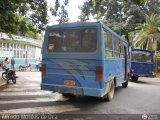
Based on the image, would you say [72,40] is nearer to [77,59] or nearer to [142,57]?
[77,59]

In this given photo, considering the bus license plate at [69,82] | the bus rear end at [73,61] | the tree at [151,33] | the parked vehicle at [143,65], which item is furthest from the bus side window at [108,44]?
the tree at [151,33]

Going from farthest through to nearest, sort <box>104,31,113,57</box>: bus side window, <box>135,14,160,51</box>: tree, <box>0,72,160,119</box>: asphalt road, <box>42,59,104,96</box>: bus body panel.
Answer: <box>135,14,160,51</box>: tree
<box>104,31,113,57</box>: bus side window
<box>42,59,104,96</box>: bus body panel
<box>0,72,160,119</box>: asphalt road

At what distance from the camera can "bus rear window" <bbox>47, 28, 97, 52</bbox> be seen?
8.52 m

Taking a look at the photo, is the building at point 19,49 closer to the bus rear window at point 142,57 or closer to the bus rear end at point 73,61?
the bus rear window at point 142,57

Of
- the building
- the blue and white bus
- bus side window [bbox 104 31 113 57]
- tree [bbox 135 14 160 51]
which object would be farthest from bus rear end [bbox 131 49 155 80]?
the building

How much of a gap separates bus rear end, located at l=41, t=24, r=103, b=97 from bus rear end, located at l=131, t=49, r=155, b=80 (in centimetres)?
1118

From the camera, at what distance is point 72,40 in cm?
884

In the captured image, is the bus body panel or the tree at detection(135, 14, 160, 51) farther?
the tree at detection(135, 14, 160, 51)

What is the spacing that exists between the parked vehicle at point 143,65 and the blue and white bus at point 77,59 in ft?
33.3

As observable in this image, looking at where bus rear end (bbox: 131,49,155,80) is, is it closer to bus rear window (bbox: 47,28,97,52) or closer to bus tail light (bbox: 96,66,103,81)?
bus rear window (bbox: 47,28,97,52)

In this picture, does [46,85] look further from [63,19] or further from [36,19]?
[63,19]

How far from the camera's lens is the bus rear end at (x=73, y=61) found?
827cm

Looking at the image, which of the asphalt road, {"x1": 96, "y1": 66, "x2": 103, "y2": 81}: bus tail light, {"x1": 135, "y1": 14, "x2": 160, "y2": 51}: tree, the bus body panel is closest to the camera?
A: the asphalt road

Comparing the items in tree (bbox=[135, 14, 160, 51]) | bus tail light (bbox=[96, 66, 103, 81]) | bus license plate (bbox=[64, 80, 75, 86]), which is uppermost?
A: tree (bbox=[135, 14, 160, 51])
